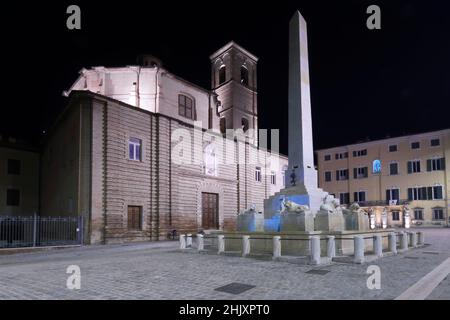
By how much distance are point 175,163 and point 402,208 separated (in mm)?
36481

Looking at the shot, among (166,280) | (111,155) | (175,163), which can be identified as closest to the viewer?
(166,280)

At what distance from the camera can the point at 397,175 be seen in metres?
53.5

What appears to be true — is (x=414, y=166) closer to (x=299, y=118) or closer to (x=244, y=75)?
(x=244, y=75)

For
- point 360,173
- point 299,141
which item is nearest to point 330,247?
point 299,141

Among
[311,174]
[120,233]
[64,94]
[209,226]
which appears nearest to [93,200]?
[120,233]

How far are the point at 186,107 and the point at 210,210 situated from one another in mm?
9931

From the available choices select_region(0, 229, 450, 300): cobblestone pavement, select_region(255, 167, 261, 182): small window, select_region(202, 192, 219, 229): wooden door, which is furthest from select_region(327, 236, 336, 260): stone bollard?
select_region(255, 167, 261, 182): small window

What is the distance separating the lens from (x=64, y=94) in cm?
3669

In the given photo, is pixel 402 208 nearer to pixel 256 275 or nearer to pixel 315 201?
pixel 315 201

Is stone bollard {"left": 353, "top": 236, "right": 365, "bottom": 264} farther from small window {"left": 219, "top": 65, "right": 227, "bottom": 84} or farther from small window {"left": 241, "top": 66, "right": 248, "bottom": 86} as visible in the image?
small window {"left": 241, "top": 66, "right": 248, "bottom": 86}

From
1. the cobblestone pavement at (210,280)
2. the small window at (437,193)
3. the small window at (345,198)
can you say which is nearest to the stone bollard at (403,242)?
the cobblestone pavement at (210,280)

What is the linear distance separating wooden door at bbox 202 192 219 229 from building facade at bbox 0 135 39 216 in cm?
1745

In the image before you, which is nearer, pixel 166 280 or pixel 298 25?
pixel 166 280

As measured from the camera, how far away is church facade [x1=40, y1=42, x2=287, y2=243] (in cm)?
2427
